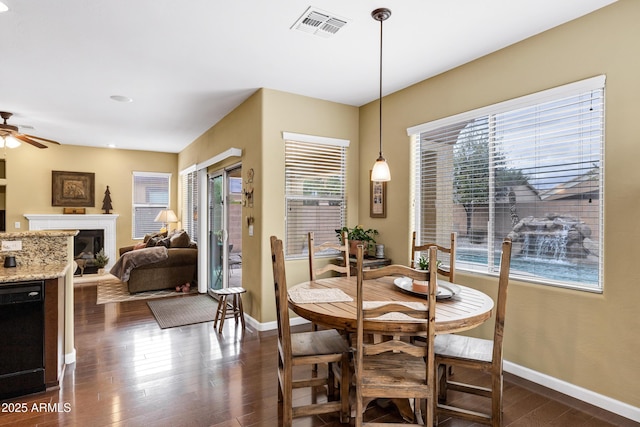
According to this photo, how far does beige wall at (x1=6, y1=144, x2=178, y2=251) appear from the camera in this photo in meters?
6.88

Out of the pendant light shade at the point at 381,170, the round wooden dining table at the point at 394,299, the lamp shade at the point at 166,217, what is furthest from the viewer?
the lamp shade at the point at 166,217

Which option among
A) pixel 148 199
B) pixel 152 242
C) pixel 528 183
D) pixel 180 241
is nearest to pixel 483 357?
pixel 528 183

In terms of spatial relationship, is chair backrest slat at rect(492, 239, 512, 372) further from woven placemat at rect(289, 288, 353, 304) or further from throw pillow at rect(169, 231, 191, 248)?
throw pillow at rect(169, 231, 191, 248)

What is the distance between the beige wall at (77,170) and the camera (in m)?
6.88

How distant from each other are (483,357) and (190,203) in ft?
20.8

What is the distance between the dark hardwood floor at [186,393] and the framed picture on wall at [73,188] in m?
4.73

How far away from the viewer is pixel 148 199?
8180mm

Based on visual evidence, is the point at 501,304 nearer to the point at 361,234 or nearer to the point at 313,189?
the point at 361,234

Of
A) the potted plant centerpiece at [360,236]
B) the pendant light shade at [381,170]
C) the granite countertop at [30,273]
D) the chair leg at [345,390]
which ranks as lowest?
the chair leg at [345,390]

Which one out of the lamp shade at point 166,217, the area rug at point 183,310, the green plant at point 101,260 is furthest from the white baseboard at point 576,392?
the green plant at point 101,260

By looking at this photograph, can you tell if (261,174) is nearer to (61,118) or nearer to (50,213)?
(61,118)

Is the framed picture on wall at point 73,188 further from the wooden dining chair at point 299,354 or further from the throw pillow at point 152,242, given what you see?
the wooden dining chair at point 299,354

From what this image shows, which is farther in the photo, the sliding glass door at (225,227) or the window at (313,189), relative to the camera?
the sliding glass door at (225,227)

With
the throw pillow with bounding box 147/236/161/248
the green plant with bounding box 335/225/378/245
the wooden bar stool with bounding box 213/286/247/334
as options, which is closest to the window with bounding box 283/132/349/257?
the green plant with bounding box 335/225/378/245
